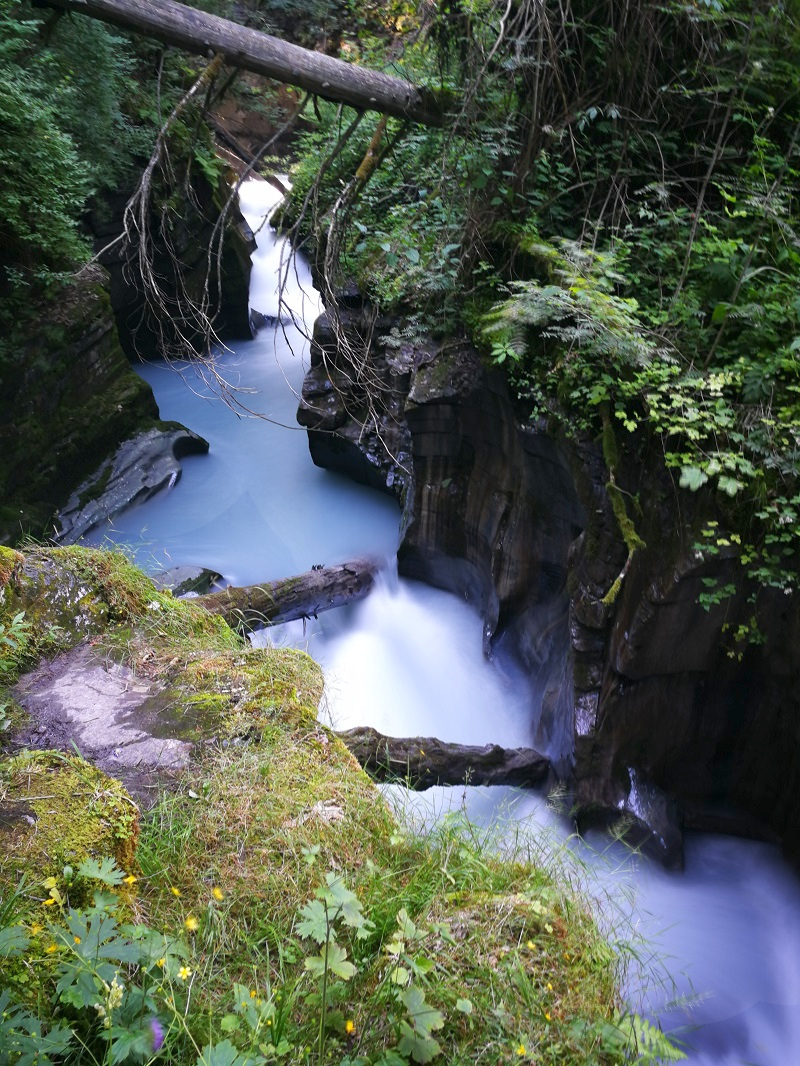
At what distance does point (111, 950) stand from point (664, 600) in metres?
3.45

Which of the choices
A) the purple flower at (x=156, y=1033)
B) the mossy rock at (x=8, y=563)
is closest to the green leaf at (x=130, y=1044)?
the purple flower at (x=156, y=1033)

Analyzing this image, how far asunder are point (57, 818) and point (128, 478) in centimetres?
673

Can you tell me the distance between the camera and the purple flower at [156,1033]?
5.19 feet

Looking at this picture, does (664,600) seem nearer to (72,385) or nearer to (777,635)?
(777,635)

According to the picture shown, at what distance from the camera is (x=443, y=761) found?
4.89 m

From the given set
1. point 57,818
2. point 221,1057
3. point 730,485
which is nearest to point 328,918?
point 221,1057

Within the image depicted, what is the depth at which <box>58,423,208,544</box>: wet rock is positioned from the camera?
7.78 m

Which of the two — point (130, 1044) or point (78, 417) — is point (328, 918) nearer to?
point (130, 1044)

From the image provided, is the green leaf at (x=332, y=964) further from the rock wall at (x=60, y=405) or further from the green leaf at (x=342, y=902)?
the rock wall at (x=60, y=405)

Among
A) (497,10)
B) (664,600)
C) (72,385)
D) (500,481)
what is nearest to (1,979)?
(664,600)

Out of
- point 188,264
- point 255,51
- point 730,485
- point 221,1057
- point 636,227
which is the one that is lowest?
point 188,264

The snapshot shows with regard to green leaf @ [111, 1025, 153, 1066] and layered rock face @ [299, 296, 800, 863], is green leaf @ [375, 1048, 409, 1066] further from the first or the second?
layered rock face @ [299, 296, 800, 863]

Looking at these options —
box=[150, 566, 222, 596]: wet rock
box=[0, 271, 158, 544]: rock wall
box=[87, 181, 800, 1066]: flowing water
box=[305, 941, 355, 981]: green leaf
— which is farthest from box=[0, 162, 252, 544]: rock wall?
box=[305, 941, 355, 981]: green leaf

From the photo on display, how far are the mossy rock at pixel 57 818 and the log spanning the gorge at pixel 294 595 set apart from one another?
305 cm
